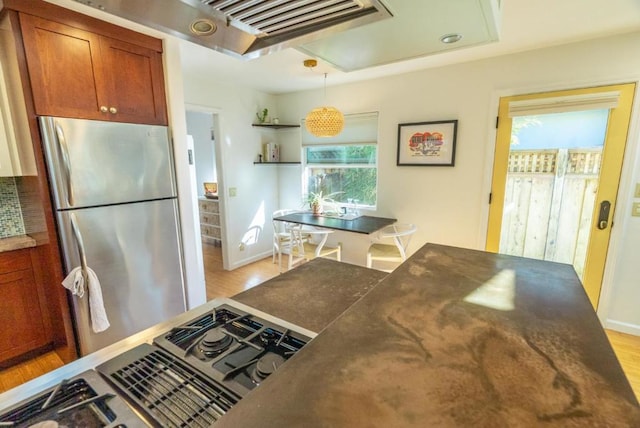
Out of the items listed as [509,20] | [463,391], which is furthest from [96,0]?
[509,20]

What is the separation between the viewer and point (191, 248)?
250cm

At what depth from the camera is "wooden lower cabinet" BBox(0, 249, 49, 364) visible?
197 centimetres

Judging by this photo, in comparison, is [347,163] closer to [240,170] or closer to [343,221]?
[343,221]

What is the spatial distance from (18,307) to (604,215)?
4.51m

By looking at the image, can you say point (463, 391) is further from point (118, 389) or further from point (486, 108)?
point (486, 108)

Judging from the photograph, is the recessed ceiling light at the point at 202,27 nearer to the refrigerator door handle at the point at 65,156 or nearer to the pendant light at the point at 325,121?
the refrigerator door handle at the point at 65,156

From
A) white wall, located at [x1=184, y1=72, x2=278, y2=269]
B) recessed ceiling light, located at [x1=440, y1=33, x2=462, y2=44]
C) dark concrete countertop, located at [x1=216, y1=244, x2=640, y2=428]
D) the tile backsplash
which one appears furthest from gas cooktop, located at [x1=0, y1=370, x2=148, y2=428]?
white wall, located at [x1=184, y1=72, x2=278, y2=269]

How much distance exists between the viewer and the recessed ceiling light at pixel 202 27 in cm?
73

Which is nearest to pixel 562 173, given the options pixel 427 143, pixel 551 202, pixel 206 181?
pixel 551 202

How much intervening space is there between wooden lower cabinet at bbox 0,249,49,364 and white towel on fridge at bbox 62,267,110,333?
503 mm

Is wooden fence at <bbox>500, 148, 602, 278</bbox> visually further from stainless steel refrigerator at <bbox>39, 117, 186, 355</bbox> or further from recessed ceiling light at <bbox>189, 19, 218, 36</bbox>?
stainless steel refrigerator at <bbox>39, 117, 186, 355</bbox>

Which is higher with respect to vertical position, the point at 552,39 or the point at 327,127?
the point at 552,39

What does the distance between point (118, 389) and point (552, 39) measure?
3.35 meters

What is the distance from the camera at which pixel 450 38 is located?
978 mm
